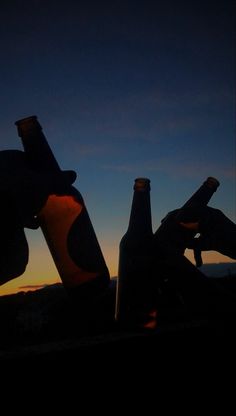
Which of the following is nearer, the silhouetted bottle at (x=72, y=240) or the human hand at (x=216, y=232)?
the silhouetted bottle at (x=72, y=240)

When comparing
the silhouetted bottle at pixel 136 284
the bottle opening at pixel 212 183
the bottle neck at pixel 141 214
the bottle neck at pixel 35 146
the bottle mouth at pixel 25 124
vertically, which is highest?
the bottle mouth at pixel 25 124

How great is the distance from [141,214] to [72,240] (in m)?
0.43

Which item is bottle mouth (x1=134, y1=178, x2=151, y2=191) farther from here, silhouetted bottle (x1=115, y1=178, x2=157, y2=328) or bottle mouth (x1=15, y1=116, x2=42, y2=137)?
bottle mouth (x1=15, y1=116, x2=42, y2=137)

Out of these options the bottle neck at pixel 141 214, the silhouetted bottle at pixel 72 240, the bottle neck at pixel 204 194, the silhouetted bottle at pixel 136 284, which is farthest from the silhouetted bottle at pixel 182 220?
the silhouetted bottle at pixel 72 240

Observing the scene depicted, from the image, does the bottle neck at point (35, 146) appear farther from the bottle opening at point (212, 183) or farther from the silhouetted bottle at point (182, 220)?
the bottle opening at point (212, 183)

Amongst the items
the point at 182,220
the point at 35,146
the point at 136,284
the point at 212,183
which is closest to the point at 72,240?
the point at 136,284

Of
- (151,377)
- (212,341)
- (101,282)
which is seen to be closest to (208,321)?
(212,341)

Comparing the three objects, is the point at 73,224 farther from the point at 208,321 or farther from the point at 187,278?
the point at 208,321

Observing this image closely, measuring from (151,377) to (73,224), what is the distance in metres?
0.86

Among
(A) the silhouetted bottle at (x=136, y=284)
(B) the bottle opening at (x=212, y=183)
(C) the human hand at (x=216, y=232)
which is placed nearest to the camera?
(A) the silhouetted bottle at (x=136, y=284)

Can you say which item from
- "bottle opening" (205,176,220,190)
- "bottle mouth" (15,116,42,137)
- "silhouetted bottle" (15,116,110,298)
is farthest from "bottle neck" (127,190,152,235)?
"bottle mouth" (15,116,42,137)

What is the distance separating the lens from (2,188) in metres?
1.36

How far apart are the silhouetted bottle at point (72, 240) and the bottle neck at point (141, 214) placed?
0.78ft

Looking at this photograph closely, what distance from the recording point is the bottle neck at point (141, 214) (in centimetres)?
173
